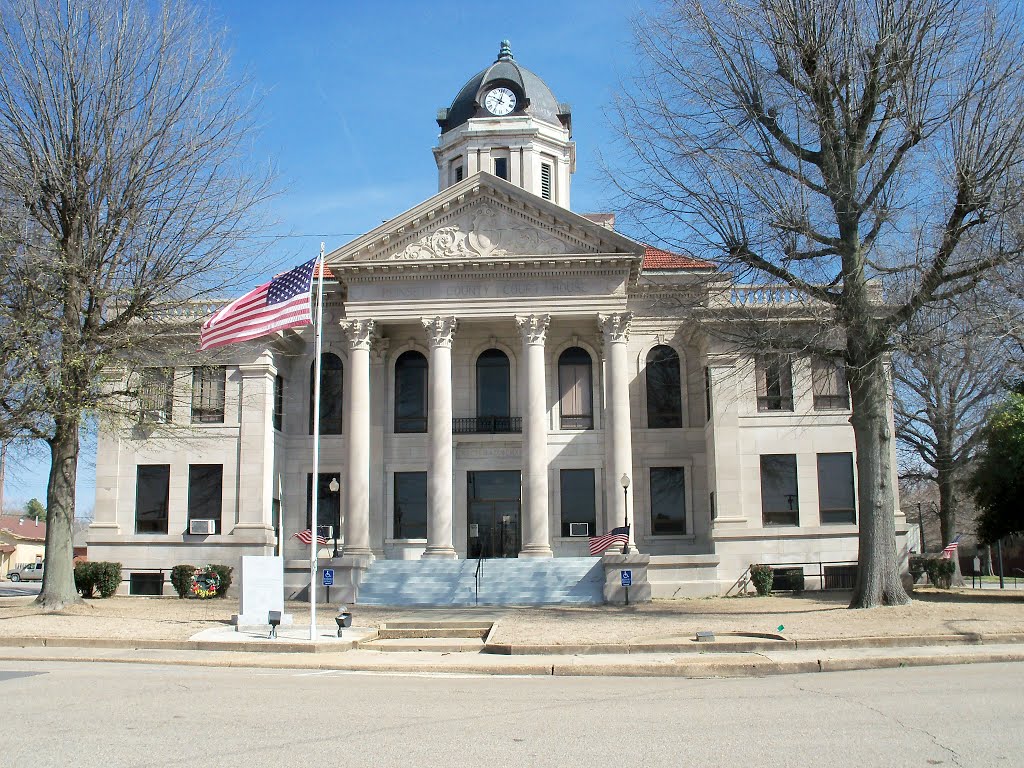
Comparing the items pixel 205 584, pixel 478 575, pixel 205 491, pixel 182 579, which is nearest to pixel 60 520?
pixel 182 579

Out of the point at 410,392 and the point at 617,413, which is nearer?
the point at 617,413

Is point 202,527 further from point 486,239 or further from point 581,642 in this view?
point 581,642

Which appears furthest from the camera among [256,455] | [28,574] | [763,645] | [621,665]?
[28,574]

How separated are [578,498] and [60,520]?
19.2 m

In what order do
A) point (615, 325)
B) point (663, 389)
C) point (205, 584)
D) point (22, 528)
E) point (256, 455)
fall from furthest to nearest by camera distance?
1. point (22, 528)
2. point (663, 389)
3. point (256, 455)
4. point (615, 325)
5. point (205, 584)

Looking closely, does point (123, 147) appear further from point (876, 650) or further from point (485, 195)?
point (876, 650)

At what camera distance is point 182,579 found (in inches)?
1297

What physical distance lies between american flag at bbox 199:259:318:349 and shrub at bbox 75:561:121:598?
42.9 ft

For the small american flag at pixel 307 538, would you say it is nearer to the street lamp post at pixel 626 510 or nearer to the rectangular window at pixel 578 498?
the rectangular window at pixel 578 498

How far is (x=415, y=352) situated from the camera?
39844mm

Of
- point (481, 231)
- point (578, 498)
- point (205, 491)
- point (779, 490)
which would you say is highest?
point (481, 231)

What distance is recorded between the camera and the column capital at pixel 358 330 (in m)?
36.2

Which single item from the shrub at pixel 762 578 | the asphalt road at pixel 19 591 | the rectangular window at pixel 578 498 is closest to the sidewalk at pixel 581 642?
the shrub at pixel 762 578

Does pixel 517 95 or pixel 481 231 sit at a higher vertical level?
pixel 517 95
